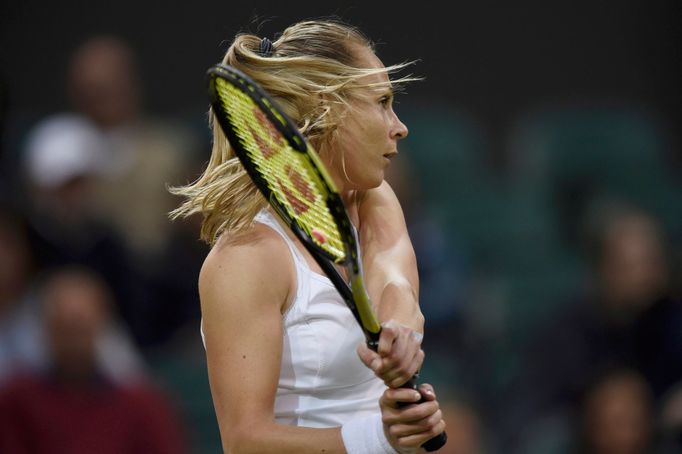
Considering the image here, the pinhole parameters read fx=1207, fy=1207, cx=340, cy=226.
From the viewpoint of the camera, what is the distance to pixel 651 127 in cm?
559

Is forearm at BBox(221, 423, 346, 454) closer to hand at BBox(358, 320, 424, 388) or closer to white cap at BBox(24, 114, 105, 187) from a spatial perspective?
hand at BBox(358, 320, 424, 388)

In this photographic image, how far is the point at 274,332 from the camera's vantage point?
201cm

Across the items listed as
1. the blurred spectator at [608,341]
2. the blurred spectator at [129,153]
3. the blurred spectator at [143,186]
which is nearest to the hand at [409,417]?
the blurred spectator at [608,341]

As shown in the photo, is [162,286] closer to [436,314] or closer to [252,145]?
[436,314]

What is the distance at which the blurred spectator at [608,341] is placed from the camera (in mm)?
4281

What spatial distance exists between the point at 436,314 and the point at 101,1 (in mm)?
2205

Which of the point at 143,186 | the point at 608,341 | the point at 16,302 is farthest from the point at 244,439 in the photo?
the point at 143,186

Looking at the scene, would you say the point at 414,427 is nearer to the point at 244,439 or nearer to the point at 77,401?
the point at 244,439

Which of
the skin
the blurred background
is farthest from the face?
the blurred background

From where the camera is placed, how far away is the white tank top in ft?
6.81

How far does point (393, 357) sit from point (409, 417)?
0.11m

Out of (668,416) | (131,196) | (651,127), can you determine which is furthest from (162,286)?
(651,127)

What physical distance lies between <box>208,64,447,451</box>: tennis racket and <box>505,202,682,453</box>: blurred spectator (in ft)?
8.00

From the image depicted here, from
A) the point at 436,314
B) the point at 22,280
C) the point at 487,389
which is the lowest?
the point at 487,389
